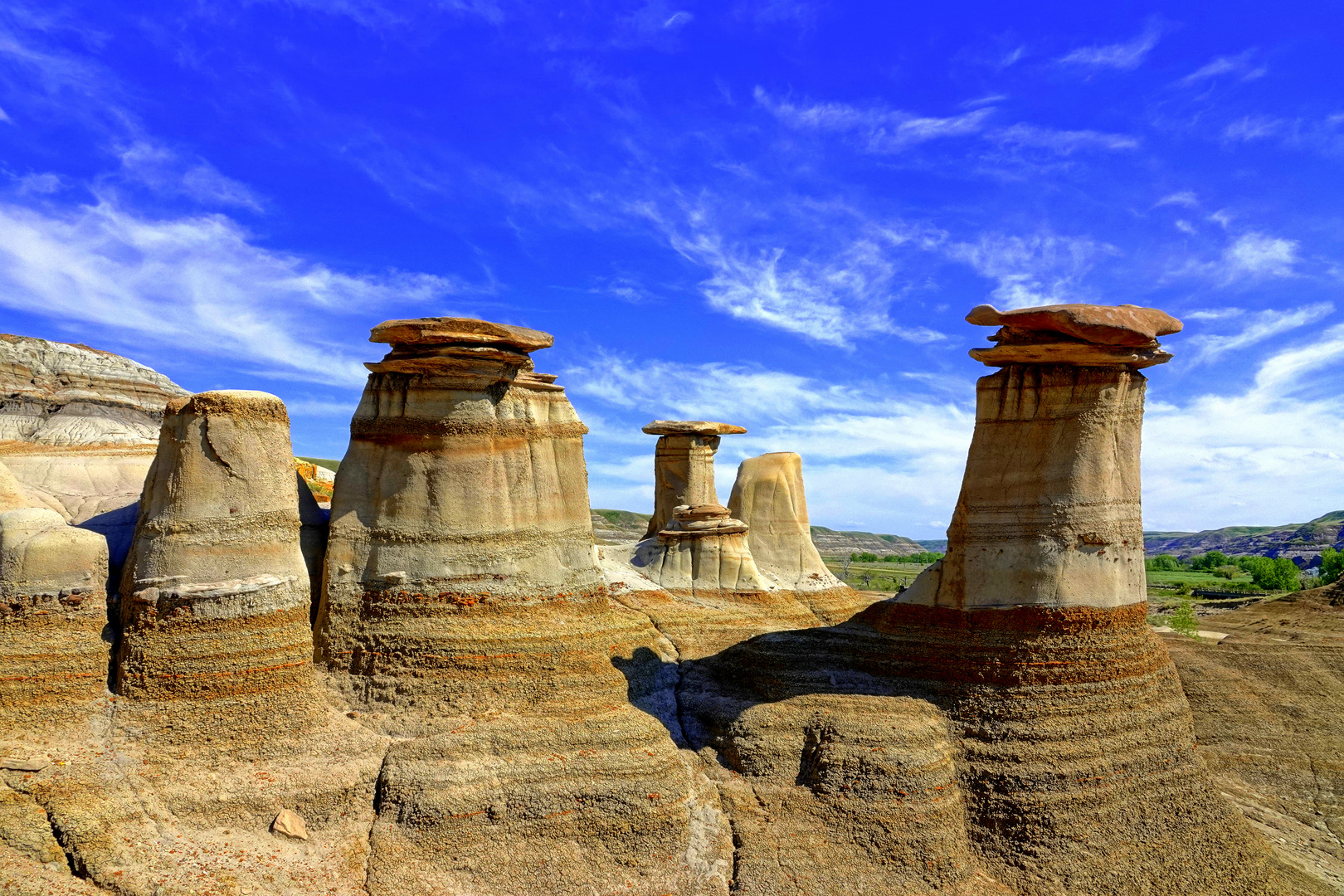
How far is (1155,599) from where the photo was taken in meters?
59.6

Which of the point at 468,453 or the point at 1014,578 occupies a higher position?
the point at 468,453

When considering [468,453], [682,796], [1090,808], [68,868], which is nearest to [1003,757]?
[1090,808]

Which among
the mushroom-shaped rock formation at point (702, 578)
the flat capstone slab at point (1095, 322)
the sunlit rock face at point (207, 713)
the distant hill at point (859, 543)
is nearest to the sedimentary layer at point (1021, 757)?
the flat capstone slab at point (1095, 322)

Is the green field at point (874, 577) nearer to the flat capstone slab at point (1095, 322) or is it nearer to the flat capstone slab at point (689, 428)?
the flat capstone slab at point (689, 428)

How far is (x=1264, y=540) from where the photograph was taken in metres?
158

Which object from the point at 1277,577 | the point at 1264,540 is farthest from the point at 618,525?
the point at 1264,540

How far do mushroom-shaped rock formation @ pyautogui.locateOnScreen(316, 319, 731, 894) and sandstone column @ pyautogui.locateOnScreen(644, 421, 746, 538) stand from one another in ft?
55.8

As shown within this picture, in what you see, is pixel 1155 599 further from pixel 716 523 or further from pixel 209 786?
pixel 209 786

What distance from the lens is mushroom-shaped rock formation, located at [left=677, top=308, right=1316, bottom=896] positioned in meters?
13.3

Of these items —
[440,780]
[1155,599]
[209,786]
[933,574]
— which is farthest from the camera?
[1155,599]

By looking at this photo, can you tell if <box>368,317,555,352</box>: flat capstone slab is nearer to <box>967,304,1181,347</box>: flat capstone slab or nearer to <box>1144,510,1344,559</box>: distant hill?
<box>967,304,1181,347</box>: flat capstone slab

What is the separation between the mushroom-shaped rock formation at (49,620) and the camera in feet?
38.6

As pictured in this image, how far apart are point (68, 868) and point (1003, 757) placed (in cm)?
1323

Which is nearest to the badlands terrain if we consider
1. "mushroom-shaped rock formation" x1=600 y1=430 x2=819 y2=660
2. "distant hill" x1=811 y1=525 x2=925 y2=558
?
"mushroom-shaped rock formation" x1=600 y1=430 x2=819 y2=660
